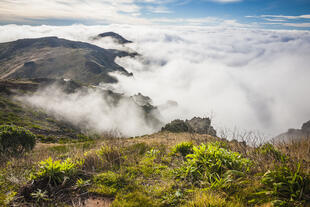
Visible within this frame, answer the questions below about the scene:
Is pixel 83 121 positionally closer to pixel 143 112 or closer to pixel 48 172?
pixel 143 112

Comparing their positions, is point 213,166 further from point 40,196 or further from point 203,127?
point 203,127

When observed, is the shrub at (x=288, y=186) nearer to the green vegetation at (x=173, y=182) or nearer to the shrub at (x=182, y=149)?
A: the green vegetation at (x=173, y=182)

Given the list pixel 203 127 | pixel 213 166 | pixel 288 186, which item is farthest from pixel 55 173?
pixel 203 127

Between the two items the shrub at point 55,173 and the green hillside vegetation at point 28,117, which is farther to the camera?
the green hillside vegetation at point 28,117

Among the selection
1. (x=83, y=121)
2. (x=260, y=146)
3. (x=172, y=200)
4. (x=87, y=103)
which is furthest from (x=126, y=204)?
(x=87, y=103)

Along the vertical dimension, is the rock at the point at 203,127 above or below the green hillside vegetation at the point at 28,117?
above

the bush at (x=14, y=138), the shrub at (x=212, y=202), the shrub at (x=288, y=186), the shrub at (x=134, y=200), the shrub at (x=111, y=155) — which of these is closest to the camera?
the shrub at (x=288, y=186)

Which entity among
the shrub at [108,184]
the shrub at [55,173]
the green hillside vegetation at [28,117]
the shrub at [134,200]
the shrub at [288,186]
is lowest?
the green hillside vegetation at [28,117]

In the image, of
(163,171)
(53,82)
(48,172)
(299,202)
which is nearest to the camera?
(299,202)

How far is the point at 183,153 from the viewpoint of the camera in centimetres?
743

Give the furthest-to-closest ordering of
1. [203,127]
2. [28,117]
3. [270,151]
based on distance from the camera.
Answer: [28,117]
[203,127]
[270,151]

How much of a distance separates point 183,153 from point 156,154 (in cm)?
115

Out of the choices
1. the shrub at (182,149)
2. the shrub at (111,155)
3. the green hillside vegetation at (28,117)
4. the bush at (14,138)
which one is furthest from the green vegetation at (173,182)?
the green hillside vegetation at (28,117)

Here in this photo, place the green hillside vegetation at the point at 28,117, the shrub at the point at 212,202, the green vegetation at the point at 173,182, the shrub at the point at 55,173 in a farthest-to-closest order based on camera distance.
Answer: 1. the green hillside vegetation at the point at 28,117
2. the shrub at the point at 55,173
3. the green vegetation at the point at 173,182
4. the shrub at the point at 212,202
